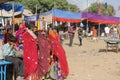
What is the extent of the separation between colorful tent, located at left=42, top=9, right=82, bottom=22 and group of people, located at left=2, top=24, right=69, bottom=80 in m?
14.3

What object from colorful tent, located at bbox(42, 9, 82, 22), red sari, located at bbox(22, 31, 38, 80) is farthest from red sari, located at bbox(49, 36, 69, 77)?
colorful tent, located at bbox(42, 9, 82, 22)

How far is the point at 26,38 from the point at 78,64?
5.17 metres

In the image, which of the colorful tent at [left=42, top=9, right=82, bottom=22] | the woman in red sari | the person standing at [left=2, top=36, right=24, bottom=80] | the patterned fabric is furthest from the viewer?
the colorful tent at [left=42, top=9, right=82, bottom=22]

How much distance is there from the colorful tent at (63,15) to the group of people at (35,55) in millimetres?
14303

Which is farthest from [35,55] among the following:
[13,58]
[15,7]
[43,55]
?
[15,7]

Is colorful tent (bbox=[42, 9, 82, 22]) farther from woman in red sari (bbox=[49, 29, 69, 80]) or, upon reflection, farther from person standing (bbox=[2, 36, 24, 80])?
person standing (bbox=[2, 36, 24, 80])

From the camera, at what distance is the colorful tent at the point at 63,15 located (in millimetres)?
24864

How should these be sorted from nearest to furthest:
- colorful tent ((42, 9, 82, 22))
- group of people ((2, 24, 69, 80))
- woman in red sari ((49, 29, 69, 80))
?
group of people ((2, 24, 69, 80))
woman in red sari ((49, 29, 69, 80))
colorful tent ((42, 9, 82, 22))

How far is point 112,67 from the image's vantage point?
504 inches

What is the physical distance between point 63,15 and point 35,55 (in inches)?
689

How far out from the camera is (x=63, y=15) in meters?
26.2

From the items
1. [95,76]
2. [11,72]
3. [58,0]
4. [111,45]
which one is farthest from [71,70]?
[58,0]

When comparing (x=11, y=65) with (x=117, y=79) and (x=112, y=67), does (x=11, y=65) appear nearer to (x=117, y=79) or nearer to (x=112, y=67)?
(x=117, y=79)

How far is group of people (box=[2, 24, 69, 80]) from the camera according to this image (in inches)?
326
